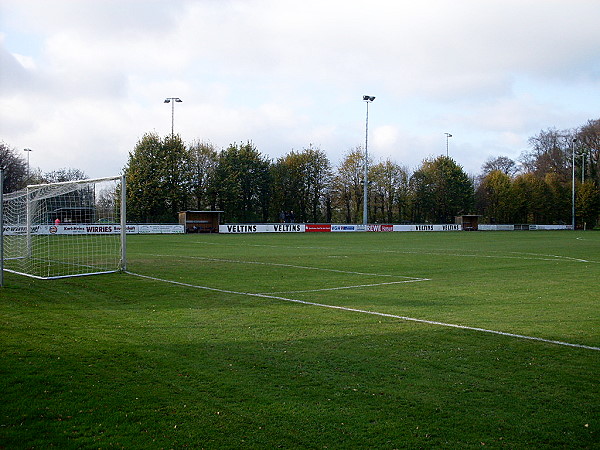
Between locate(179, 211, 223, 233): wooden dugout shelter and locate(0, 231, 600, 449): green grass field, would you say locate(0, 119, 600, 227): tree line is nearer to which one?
locate(179, 211, 223, 233): wooden dugout shelter

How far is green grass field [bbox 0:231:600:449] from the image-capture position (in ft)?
14.9

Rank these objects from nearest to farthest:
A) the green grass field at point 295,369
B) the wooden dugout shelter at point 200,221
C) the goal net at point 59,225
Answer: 1. the green grass field at point 295,369
2. the goal net at point 59,225
3. the wooden dugout shelter at point 200,221

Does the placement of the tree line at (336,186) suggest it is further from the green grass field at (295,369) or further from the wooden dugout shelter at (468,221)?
the green grass field at (295,369)

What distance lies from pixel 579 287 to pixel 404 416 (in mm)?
10906

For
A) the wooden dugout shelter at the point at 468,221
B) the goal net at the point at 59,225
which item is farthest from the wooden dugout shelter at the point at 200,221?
the wooden dugout shelter at the point at 468,221

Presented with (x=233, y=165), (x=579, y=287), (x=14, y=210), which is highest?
(x=233, y=165)

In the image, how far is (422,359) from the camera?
6.79m

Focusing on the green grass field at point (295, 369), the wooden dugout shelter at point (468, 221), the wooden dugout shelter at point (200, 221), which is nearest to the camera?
the green grass field at point (295, 369)

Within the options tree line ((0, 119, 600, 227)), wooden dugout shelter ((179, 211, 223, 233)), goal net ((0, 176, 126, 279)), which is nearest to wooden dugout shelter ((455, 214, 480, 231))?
tree line ((0, 119, 600, 227))

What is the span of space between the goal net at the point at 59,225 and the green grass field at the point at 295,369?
494 centimetres

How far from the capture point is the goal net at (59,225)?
17406 mm

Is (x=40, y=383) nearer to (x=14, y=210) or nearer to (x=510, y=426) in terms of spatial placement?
(x=510, y=426)

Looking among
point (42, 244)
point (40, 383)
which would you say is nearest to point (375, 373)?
point (40, 383)

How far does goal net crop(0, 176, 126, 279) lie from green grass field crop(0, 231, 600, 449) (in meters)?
4.94
